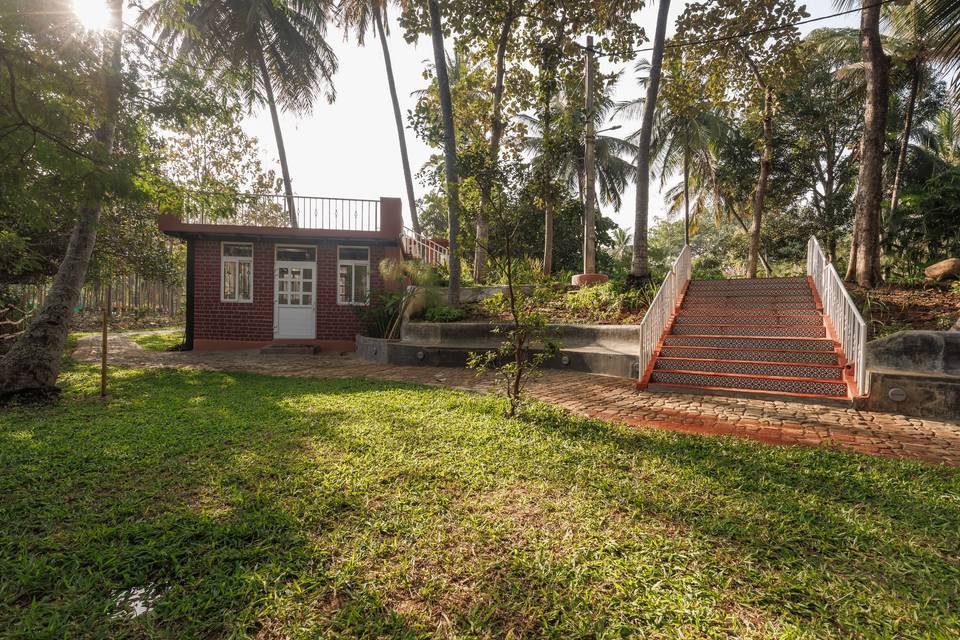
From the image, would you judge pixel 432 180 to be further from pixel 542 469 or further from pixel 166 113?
pixel 542 469

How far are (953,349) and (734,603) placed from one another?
515 cm

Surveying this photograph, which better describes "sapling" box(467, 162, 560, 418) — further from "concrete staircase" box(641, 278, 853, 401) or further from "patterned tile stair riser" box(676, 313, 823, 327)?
"patterned tile stair riser" box(676, 313, 823, 327)

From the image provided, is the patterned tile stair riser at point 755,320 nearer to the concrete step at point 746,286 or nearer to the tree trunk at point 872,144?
the concrete step at point 746,286

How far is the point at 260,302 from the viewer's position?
459 inches

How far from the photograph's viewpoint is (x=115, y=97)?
3844mm

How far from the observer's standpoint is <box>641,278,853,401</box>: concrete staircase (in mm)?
5590

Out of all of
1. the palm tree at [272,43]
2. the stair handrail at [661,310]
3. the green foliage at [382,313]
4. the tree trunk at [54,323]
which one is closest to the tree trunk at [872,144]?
the stair handrail at [661,310]

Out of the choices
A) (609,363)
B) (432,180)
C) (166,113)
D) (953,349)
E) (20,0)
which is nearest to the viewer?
(20,0)

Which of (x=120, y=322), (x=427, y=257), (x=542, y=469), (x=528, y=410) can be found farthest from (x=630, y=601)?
(x=120, y=322)

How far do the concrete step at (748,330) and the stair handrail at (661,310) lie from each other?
15.4 inches

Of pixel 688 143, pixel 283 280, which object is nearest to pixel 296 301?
pixel 283 280

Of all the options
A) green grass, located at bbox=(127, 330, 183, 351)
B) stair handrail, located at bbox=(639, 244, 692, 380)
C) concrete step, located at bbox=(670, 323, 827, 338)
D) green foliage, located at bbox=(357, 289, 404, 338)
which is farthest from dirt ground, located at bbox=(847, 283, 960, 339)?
green grass, located at bbox=(127, 330, 183, 351)

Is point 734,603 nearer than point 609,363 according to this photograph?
Yes

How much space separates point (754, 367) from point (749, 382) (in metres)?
0.47
